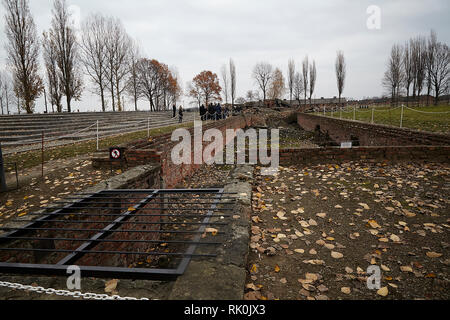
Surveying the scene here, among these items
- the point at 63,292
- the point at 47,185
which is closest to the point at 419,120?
the point at 47,185

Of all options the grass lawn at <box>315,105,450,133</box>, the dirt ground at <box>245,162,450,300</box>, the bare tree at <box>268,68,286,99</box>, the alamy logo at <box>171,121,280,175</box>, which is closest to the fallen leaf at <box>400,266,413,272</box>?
the dirt ground at <box>245,162,450,300</box>

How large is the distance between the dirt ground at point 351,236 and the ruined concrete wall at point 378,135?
1.82 m

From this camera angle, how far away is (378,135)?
30.0ft

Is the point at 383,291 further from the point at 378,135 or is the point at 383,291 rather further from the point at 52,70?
the point at 52,70

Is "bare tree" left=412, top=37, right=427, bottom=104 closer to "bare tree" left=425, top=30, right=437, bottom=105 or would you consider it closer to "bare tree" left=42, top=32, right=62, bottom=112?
"bare tree" left=425, top=30, right=437, bottom=105

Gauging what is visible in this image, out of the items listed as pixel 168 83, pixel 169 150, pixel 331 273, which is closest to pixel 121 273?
pixel 331 273

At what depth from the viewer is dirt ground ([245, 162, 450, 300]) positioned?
2205 millimetres

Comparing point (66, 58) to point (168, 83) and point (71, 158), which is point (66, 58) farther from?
point (168, 83)

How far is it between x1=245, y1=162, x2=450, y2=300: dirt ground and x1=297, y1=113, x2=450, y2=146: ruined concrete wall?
1817 millimetres

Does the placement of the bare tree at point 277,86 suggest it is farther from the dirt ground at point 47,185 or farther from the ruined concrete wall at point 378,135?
the dirt ground at point 47,185

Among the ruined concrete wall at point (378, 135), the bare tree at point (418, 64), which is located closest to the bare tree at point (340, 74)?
the bare tree at point (418, 64)

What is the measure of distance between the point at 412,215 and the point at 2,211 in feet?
20.9
